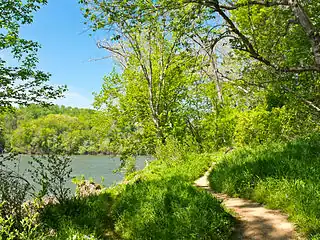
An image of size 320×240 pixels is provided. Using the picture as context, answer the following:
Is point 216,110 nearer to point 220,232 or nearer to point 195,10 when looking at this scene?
point 195,10

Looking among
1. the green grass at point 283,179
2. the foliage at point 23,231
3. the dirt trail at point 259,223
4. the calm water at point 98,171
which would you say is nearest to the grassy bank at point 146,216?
the dirt trail at point 259,223

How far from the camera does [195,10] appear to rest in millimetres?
7738

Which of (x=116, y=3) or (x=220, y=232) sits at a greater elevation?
(x=116, y=3)

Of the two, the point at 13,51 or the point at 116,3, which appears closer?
the point at 116,3

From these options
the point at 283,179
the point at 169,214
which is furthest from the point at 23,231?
the point at 283,179

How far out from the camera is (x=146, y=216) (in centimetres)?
537

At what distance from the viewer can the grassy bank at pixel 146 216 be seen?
182 inches

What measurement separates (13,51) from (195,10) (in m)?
6.36

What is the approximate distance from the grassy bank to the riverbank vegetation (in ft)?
0.08

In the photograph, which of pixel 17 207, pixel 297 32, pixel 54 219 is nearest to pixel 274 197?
pixel 54 219

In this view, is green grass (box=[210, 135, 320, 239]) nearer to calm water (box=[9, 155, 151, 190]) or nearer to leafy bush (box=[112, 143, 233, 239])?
leafy bush (box=[112, 143, 233, 239])

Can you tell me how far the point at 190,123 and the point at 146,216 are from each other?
50.0 feet

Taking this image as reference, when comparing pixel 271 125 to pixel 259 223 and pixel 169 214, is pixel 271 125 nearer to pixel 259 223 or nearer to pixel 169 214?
pixel 259 223

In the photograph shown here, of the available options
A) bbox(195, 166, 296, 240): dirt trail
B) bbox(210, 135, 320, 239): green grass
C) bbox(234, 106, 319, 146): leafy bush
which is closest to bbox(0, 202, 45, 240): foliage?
bbox(195, 166, 296, 240): dirt trail
